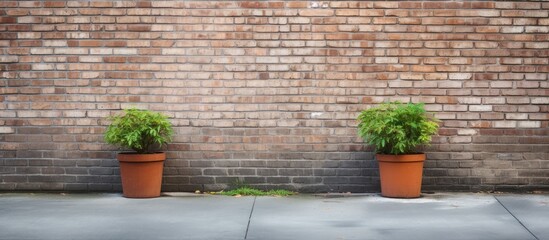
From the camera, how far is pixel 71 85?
7980 mm

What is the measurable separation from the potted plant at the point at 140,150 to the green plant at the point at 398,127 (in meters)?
2.31

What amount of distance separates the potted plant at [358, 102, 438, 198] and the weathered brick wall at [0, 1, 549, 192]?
0.45 metres

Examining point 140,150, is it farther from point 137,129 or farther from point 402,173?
point 402,173

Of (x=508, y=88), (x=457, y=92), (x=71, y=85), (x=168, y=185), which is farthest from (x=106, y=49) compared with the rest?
(x=508, y=88)

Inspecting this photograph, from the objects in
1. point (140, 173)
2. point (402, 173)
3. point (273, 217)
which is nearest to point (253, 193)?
point (140, 173)

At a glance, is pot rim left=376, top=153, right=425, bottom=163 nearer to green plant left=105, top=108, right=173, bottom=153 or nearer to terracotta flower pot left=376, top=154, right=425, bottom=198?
terracotta flower pot left=376, top=154, right=425, bottom=198

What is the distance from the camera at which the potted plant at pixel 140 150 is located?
24.2ft

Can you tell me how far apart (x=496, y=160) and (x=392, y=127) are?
62.5 inches

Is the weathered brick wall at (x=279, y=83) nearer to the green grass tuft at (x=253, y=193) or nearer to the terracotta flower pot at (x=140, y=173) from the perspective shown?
the green grass tuft at (x=253, y=193)

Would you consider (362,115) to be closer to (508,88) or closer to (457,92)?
(457,92)

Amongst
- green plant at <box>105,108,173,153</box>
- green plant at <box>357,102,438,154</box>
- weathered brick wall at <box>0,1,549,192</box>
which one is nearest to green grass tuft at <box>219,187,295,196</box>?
weathered brick wall at <box>0,1,549,192</box>

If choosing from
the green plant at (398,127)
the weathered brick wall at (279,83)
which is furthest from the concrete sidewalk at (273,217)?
the green plant at (398,127)

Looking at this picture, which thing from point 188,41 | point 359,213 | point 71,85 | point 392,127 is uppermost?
point 188,41

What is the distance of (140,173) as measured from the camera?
7508mm
